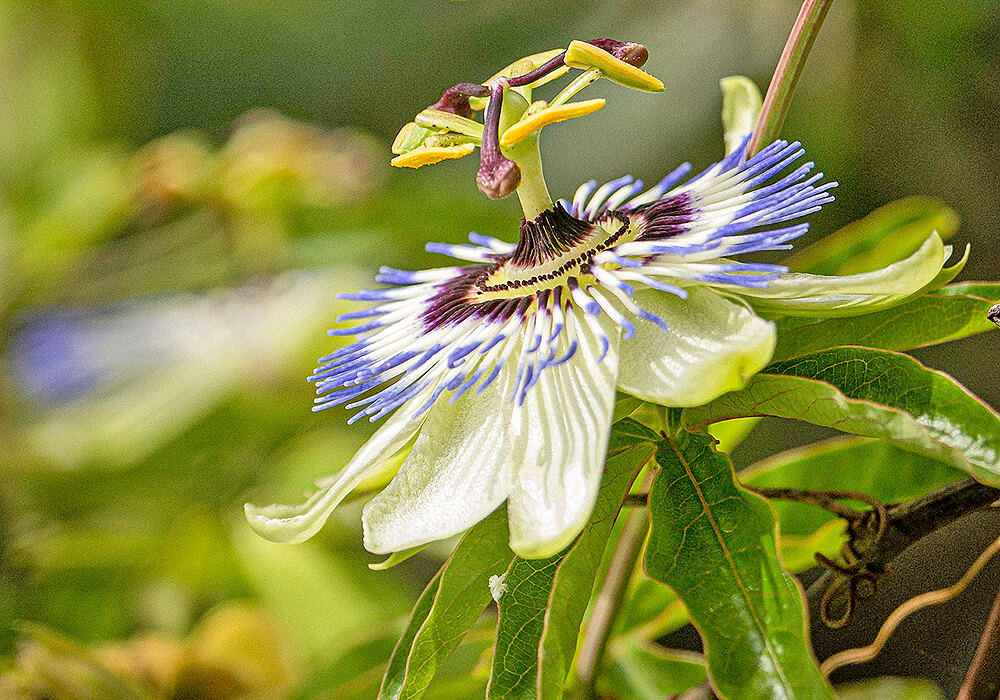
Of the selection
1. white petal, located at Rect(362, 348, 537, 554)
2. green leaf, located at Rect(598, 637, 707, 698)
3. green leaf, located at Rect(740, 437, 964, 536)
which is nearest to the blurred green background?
green leaf, located at Rect(598, 637, 707, 698)

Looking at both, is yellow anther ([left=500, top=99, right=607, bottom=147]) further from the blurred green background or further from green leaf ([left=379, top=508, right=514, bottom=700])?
the blurred green background

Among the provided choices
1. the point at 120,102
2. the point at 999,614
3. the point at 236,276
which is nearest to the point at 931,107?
the point at 236,276

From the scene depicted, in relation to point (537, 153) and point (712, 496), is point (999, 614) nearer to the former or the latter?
point (712, 496)

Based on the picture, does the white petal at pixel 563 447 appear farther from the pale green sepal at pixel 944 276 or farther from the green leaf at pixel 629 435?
the pale green sepal at pixel 944 276

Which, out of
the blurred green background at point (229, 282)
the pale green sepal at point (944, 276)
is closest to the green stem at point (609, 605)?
the pale green sepal at point (944, 276)

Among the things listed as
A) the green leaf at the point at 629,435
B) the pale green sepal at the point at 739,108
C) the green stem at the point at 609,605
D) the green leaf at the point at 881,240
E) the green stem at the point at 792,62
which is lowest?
the green stem at the point at 609,605

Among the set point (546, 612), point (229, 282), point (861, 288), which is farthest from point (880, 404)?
point (229, 282)
